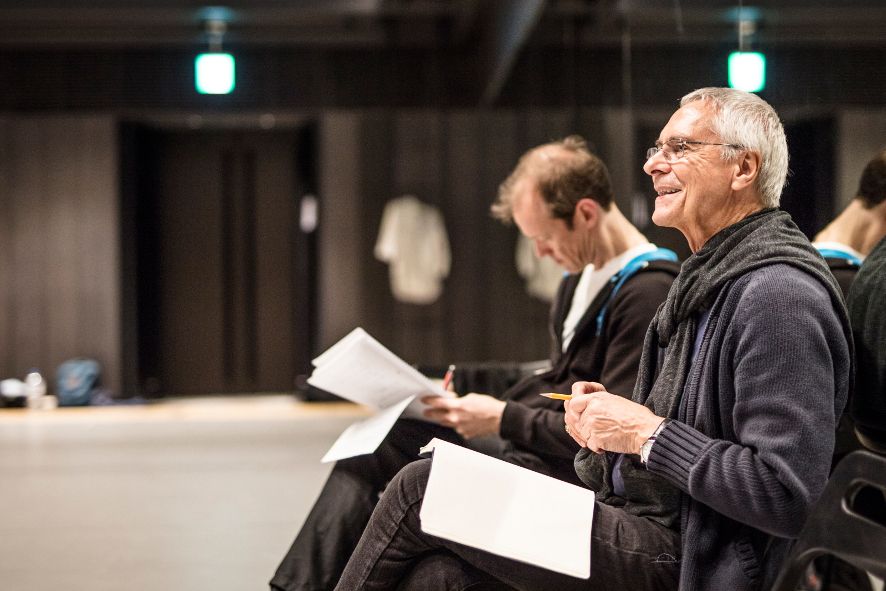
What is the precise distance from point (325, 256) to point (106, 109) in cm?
205

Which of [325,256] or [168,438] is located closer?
[168,438]

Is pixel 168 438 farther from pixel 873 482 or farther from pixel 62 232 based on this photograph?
pixel 873 482

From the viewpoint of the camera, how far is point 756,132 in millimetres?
1316

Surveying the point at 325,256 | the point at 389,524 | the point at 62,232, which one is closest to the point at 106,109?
the point at 62,232

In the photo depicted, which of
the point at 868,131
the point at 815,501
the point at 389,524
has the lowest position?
the point at 389,524

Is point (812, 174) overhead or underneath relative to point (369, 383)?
overhead

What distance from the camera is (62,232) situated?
23.4 feet

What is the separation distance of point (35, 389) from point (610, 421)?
21.5 feet

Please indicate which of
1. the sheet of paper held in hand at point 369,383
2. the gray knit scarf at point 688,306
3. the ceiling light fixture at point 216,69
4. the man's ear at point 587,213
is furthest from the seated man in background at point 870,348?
the ceiling light fixture at point 216,69

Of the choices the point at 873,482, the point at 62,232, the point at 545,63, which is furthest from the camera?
the point at 62,232

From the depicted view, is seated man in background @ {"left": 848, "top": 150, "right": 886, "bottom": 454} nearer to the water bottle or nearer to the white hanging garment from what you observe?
the white hanging garment

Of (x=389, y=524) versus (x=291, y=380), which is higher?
(x=389, y=524)

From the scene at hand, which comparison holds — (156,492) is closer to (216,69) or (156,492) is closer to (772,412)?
(772,412)

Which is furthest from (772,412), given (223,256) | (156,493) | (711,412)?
(223,256)
